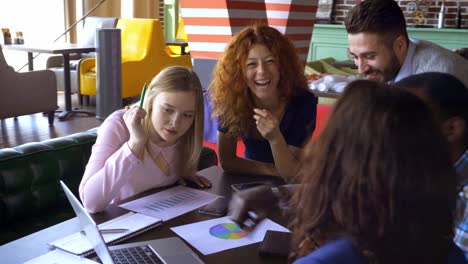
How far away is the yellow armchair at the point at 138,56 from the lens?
5926mm

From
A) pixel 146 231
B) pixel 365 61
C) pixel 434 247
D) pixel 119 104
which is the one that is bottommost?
pixel 119 104

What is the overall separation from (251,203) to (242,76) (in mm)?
1226

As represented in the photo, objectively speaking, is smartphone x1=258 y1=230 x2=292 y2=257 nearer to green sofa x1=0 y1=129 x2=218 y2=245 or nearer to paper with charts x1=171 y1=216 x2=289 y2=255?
paper with charts x1=171 y1=216 x2=289 y2=255

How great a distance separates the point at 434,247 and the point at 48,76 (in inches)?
188

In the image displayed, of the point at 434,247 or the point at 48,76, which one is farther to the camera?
the point at 48,76

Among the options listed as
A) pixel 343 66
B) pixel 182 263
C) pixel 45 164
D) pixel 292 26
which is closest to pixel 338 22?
pixel 343 66

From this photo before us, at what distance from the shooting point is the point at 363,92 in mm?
732

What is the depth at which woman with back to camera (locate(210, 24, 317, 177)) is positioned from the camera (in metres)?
1.97

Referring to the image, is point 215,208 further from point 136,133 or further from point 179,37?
point 179,37

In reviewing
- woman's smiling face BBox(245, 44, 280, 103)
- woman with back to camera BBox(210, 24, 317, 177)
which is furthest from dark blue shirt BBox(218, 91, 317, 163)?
woman's smiling face BBox(245, 44, 280, 103)

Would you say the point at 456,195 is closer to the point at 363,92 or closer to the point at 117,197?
the point at 363,92

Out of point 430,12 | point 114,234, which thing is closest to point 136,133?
point 114,234

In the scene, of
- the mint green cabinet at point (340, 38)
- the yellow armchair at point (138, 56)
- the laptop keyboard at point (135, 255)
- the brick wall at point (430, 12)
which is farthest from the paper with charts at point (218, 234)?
the brick wall at point (430, 12)

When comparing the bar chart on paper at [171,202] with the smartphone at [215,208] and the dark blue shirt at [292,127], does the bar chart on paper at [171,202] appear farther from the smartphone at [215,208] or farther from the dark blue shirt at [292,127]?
the dark blue shirt at [292,127]
